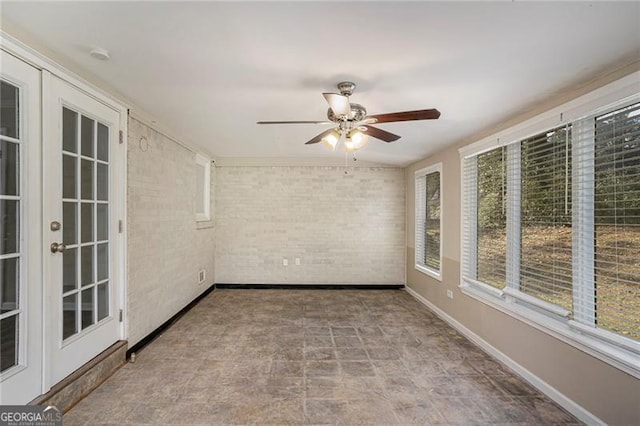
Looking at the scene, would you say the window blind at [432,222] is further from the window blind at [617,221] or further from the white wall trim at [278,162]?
the window blind at [617,221]

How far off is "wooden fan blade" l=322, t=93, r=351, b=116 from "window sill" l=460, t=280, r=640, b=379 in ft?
7.11

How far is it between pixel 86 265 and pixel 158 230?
3.26ft

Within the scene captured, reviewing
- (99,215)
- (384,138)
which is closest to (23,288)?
(99,215)

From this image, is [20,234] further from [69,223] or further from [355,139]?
[355,139]

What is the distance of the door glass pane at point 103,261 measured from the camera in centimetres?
242

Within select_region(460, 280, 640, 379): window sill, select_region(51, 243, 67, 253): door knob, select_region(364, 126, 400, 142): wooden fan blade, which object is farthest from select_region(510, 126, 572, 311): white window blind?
select_region(51, 243, 67, 253): door knob

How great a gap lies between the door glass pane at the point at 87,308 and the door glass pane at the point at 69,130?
1082mm

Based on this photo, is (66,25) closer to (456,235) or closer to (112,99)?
(112,99)

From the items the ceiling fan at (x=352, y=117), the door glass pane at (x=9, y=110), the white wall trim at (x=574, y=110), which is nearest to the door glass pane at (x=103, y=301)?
the door glass pane at (x=9, y=110)

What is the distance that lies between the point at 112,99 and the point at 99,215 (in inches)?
38.6

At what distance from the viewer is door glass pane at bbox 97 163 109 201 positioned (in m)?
2.42

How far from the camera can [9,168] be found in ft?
5.55

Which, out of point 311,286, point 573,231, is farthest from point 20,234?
point 311,286

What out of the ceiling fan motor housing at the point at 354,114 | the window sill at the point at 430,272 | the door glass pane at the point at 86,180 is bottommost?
the window sill at the point at 430,272
